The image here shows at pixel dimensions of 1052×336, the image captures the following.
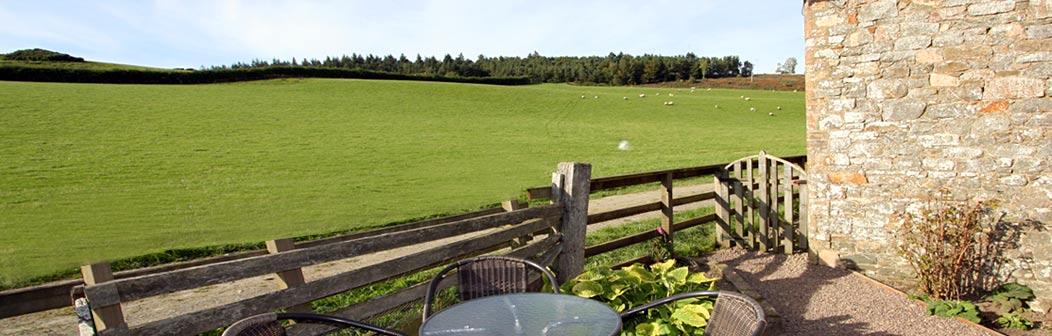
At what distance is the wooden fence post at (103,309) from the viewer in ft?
7.93

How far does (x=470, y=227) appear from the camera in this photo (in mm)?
4391

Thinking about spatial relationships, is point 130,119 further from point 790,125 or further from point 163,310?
point 790,125

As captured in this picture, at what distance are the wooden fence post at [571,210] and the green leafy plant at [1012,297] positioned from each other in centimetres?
413

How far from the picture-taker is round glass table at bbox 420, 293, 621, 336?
2.83m

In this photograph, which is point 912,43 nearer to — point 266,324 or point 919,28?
point 919,28

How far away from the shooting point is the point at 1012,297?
19.4 ft

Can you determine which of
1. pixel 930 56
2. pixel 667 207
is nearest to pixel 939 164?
pixel 930 56

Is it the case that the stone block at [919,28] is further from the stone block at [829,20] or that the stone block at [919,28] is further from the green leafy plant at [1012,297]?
the green leafy plant at [1012,297]

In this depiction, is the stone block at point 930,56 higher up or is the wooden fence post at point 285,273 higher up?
the stone block at point 930,56

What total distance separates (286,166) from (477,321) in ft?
55.7

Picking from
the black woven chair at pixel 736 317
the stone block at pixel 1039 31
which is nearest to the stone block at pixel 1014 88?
the stone block at pixel 1039 31

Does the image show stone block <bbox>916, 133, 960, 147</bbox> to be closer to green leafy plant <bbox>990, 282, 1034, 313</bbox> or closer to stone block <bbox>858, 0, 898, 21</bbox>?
stone block <bbox>858, 0, 898, 21</bbox>

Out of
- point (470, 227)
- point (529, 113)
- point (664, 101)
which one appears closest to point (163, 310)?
point (470, 227)

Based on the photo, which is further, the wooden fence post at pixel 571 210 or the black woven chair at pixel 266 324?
the wooden fence post at pixel 571 210
